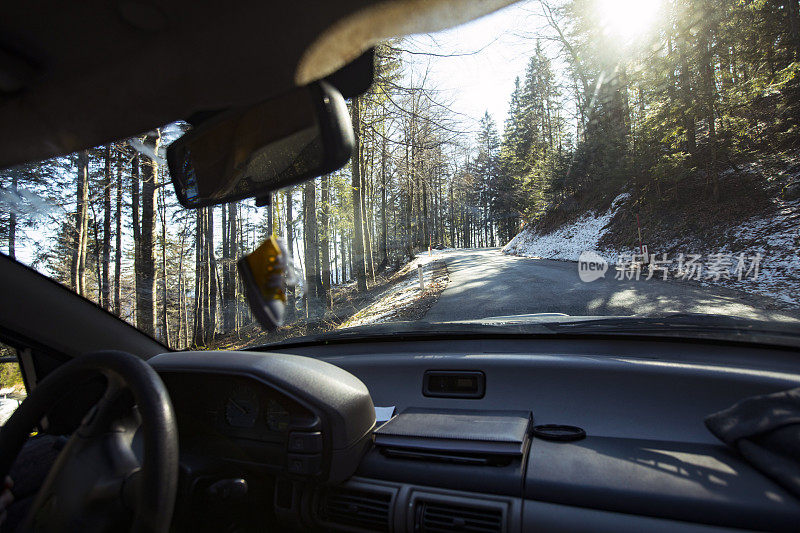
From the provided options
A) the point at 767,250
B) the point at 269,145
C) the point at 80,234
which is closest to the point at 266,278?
the point at 269,145

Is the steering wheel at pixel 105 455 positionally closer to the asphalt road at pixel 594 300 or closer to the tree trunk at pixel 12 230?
the tree trunk at pixel 12 230

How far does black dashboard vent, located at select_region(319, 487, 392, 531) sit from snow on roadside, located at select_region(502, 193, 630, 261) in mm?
16364

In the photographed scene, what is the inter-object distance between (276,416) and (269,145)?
1425 mm

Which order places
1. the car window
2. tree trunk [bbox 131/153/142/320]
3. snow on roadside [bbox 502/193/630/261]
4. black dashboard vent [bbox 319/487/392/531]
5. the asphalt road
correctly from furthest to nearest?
snow on roadside [bbox 502/193/630/261] → the asphalt road → tree trunk [bbox 131/153/142/320] → the car window → black dashboard vent [bbox 319/487/392/531]

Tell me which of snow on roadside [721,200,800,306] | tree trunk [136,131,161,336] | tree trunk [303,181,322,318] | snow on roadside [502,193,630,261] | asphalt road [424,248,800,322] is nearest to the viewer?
tree trunk [136,131,161,336]

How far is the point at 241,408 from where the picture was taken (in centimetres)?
227

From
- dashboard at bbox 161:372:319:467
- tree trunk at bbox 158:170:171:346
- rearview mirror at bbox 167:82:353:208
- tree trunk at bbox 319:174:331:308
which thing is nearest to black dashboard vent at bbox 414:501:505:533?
dashboard at bbox 161:372:319:467

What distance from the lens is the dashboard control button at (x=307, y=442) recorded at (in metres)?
1.85

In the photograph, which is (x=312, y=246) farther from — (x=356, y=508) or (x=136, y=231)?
(x=356, y=508)

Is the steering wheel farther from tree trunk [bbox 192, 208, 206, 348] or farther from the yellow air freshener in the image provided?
tree trunk [bbox 192, 208, 206, 348]

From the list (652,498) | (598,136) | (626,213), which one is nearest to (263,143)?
(652,498)

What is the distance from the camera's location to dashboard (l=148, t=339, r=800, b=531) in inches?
59.4

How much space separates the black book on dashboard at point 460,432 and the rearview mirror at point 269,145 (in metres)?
1.32

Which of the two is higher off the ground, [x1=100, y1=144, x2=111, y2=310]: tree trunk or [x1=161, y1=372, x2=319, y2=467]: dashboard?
[x1=100, y1=144, x2=111, y2=310]: tree trunk
